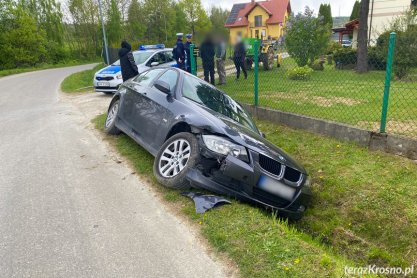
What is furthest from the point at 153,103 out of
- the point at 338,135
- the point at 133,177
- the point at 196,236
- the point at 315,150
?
the point at 338,135

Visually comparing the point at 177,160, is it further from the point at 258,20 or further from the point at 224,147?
the point at 258,20

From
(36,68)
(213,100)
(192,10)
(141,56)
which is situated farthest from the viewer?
(192,10)

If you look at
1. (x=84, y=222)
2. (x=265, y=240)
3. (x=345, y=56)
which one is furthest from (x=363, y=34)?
(x=84, y=222)

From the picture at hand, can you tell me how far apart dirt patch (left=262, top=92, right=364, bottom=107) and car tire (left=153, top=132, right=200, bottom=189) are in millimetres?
4559

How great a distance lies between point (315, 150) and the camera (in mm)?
5582

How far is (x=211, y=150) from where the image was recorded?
3734mm

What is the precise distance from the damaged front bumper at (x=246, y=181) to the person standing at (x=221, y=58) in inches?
270

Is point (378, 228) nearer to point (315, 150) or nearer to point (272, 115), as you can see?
point (315, 150)

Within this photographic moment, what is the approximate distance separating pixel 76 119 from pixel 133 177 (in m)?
4.35

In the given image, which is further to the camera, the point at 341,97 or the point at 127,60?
the point at 127,60

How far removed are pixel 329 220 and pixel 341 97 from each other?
15.9 feet

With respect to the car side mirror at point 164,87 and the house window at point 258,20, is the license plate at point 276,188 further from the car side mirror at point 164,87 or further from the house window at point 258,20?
the house window at point 258,20

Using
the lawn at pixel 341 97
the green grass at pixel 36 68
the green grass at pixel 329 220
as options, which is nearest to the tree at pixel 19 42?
the green grass at pixel 36 68

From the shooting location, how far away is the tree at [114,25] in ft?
112
